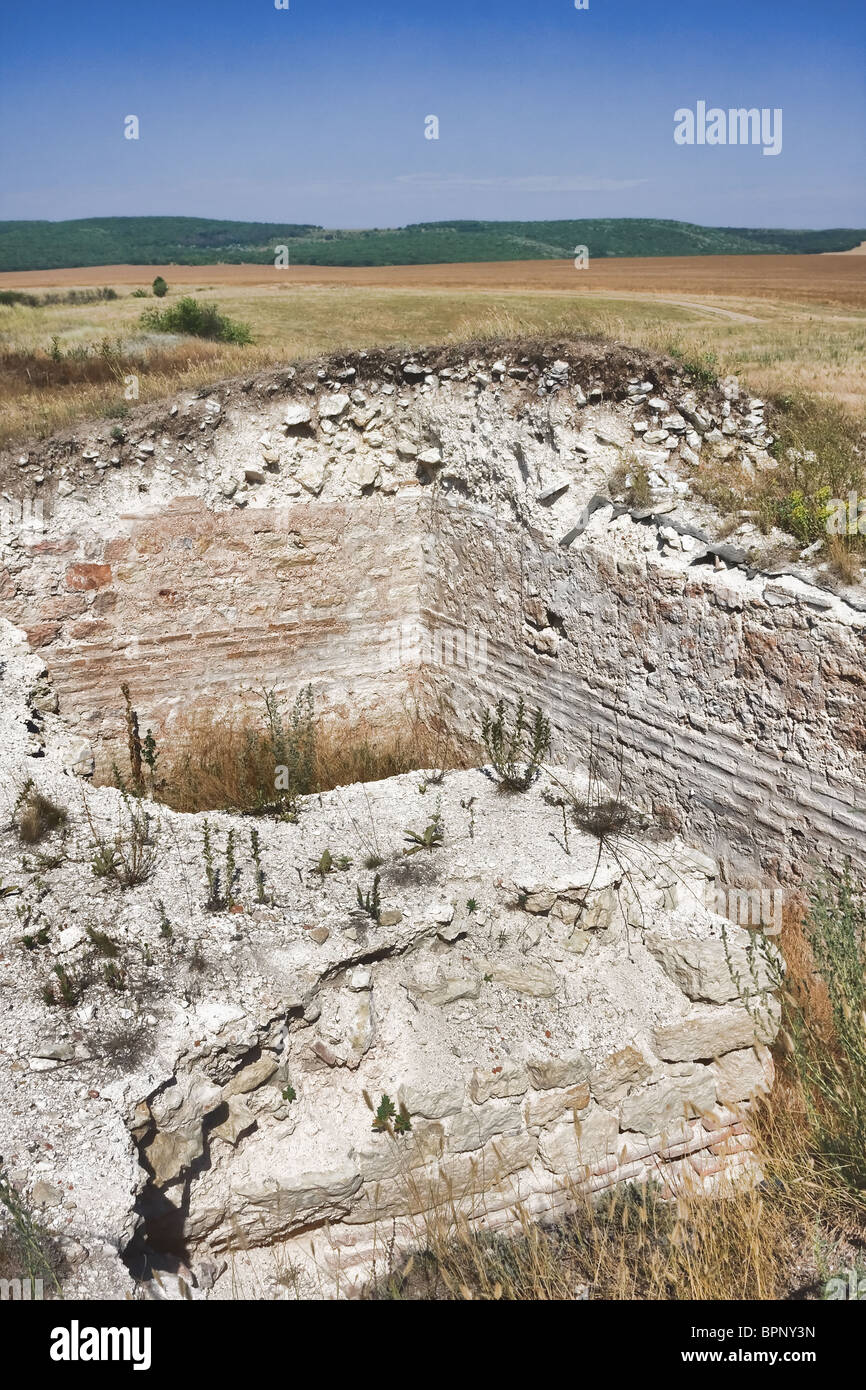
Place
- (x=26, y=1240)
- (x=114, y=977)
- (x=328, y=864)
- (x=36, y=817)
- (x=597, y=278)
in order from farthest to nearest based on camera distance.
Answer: (x=597, y=278)
(x=36, y=817)
(x=328, y=864)
(x=114, y=977)
(x=26, y=1240)

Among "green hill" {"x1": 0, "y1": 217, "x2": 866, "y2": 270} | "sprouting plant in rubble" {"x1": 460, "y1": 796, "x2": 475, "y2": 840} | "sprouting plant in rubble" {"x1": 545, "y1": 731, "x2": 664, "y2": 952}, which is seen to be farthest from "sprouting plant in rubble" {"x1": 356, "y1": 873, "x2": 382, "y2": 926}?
"green hill" {"x1": 0, "y1": 217, "x2": 866, "y2": 270}

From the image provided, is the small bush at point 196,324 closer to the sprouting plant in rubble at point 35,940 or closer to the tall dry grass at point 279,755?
the tall dry grass at point 279,755

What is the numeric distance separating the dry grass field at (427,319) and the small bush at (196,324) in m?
0.36

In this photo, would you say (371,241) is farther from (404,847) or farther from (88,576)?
(404,847)

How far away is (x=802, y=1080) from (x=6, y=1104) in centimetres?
340

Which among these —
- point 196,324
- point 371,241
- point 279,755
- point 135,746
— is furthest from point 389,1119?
point 371,241

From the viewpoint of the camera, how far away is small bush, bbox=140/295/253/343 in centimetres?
1363

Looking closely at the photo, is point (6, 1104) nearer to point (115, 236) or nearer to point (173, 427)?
point (173, 427)

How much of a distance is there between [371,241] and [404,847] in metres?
56.1

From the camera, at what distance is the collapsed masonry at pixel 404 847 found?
388cm

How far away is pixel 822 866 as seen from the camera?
493cm

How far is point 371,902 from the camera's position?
180 inches

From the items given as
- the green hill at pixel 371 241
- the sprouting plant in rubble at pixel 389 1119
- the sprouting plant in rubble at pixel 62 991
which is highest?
the green hill at pixel 371 241

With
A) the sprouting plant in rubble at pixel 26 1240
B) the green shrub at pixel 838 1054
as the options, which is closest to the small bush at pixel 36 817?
the sprouting plant in rubble at pixel 26 1240
